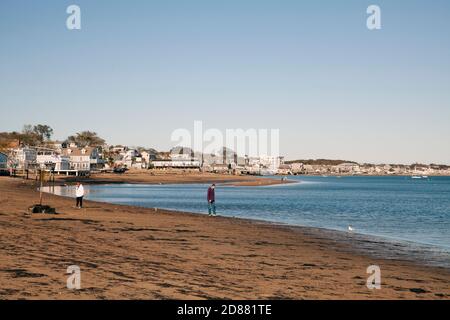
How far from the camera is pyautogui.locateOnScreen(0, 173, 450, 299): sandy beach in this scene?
34.3 feet

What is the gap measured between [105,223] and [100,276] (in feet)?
42.8

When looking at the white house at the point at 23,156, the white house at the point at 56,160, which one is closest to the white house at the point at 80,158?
the white house at the point at 56,160

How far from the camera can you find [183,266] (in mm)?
13617

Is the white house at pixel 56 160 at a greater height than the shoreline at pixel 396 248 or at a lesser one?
greater

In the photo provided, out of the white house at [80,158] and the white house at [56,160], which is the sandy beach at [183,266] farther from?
the white house at [80,158]

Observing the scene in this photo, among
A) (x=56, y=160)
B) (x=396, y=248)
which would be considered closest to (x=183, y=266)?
(x=396, y=248)

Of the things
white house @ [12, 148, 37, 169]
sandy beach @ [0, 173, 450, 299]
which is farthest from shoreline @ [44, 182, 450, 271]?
white house @ [12, 148, 37, 169]

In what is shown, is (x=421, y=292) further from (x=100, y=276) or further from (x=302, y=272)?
(x=100, y=276)

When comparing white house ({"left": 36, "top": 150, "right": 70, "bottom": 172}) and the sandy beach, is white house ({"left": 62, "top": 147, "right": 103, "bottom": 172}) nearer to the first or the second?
white house ({"left": 36, "top": 150, "right": 70, "bottom": 172})

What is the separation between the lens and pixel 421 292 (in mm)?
12367

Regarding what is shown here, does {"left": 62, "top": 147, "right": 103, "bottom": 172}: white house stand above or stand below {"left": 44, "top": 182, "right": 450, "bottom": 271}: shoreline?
above

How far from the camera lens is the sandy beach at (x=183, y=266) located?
34.3 feet
